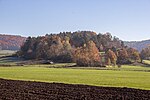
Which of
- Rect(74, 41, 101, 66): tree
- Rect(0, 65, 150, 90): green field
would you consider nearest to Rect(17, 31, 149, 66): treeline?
Rect(74, 41, 101, 66): tree

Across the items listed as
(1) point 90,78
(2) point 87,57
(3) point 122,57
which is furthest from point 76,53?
(1) point 90,78

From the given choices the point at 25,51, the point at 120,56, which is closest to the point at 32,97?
the point at 120,56

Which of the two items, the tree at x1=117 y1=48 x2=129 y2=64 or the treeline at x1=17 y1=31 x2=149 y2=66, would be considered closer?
the treeline at x1=17 y1=31 x2=149 y2=66

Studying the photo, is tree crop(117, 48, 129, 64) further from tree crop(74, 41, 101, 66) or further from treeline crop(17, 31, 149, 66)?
tree crop(74, 41, 101, 66)

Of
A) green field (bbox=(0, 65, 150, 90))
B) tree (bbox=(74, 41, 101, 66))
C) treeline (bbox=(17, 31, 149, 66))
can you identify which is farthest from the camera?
treeline (bbox=(17, 31, 149, 66))

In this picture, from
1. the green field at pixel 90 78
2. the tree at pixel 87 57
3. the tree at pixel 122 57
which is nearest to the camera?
the green field at pixel 90 78

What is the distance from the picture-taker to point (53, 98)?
74.0 ft

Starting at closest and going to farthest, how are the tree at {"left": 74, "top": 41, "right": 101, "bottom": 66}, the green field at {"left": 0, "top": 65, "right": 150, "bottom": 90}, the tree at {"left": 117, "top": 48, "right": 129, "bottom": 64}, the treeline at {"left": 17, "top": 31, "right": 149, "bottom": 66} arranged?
the green field at {"left": 0, "top": 65, "right": 150, "bottom": 90}, the tree at {"left": 74, "top": 41, "right": 101, "bottom": 66}, the treeline at {"left": 17, "top": 31, "right": 149, "bottom": 66}, the tree at {"left": 117, "top": 48, "right": 129, "bottom": 64}

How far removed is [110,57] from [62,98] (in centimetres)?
9753

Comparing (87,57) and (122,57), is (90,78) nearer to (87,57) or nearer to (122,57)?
→ (87,57)

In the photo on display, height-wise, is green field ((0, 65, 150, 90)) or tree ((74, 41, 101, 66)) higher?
tree ((74, 41, 101, 66))

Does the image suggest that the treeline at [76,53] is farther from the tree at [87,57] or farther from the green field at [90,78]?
the green field at [90,78]

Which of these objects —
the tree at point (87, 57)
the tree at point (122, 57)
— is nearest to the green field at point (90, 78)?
the tree at point (87, 57)

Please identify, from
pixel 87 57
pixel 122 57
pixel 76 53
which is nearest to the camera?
pixel 87 57
